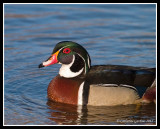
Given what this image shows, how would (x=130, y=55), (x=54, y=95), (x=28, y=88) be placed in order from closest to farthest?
(x=54, y=95), (x=28, y=88), (x=130, y=55)

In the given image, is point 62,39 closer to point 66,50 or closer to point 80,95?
point 66,50

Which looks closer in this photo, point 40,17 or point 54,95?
point 54,95

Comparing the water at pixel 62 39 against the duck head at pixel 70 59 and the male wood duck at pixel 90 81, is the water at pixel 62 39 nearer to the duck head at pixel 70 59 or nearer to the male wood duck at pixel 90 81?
the male wood duck at pixel 90 81

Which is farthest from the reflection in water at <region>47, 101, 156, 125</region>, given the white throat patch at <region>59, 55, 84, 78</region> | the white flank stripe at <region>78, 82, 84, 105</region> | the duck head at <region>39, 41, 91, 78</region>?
the duck head at <region>39, 41, 91, 78</region>

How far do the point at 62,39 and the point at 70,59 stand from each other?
4282 mm

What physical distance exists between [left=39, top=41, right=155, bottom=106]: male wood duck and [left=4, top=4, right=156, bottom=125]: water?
0.20 metres

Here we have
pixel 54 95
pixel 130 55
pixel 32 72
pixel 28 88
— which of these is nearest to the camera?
pixel 54 95

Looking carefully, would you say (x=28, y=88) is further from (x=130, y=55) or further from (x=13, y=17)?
(x=13, y=17)

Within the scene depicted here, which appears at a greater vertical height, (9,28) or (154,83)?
(9,28)

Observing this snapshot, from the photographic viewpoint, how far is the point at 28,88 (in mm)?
11039

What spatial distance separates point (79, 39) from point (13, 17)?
307 centimetres

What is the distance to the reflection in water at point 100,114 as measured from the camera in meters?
9.40

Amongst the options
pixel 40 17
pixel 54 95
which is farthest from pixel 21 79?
pixel 40 17

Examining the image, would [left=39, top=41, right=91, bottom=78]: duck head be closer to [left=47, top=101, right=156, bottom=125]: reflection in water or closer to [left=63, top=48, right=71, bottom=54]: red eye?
[left=63, top=48, right=71, bottom=54]: red eye
